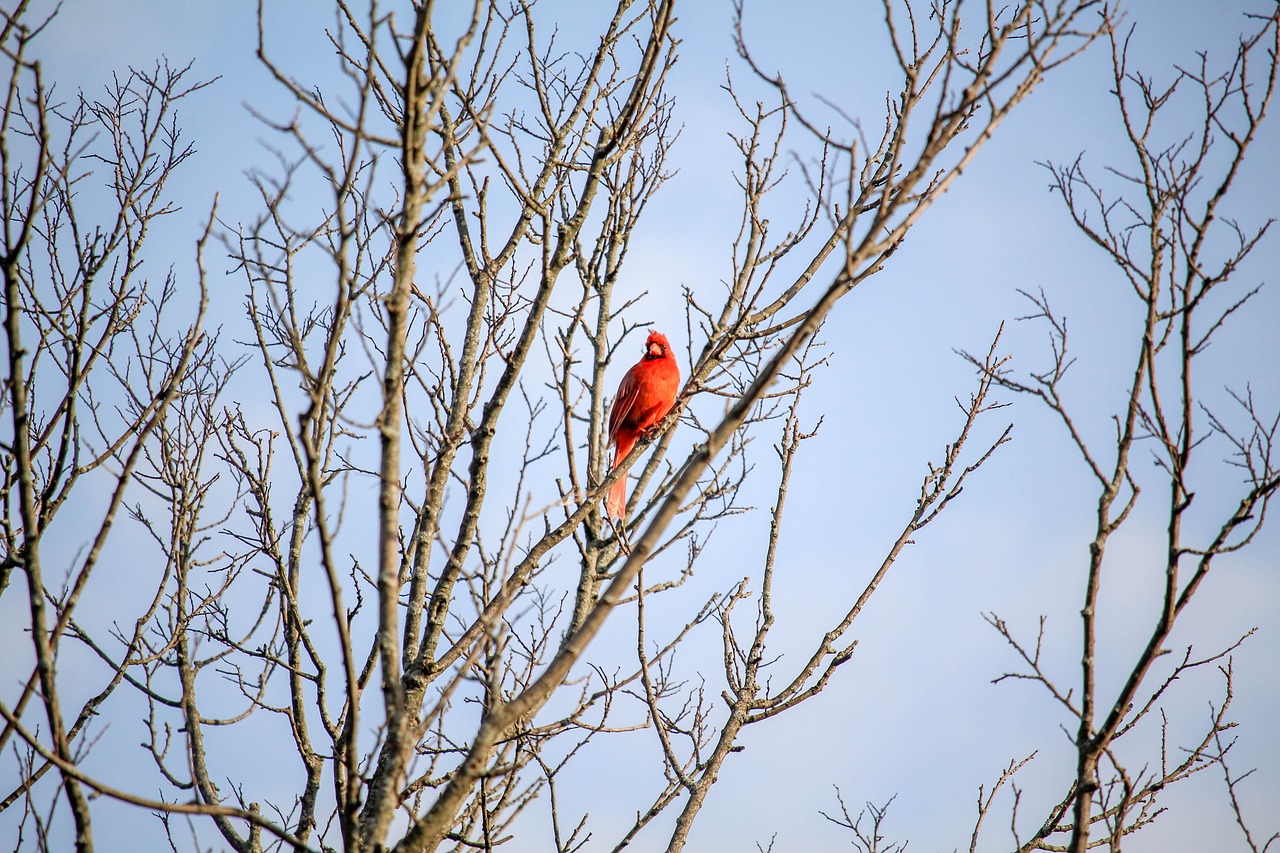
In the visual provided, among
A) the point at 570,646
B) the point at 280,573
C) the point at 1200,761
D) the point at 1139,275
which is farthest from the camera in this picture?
the point at 280,573

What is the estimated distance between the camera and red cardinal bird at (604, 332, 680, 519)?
7.34 metres

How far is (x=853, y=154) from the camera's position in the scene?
201 cm

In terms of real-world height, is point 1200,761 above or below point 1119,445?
below

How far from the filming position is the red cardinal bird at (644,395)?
734 centimetres

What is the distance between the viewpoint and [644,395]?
24.1 ft

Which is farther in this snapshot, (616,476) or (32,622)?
(616,476)

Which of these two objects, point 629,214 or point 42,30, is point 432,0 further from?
point 629,214

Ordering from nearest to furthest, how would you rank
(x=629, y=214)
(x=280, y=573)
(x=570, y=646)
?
1. (x=570, y=646)
2. (x=280, y=573)
3. (x=629, y=214)

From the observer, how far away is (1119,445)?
104 inches

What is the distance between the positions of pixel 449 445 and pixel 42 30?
5.29 ft


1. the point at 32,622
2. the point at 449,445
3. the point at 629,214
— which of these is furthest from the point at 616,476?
the point at 32,622

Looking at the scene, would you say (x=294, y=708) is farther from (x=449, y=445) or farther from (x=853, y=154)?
(x=853, y=154)

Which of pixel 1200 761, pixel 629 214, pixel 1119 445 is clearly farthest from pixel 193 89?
pixel 1200 761

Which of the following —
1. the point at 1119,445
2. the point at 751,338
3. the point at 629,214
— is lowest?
the point at 1119,445
